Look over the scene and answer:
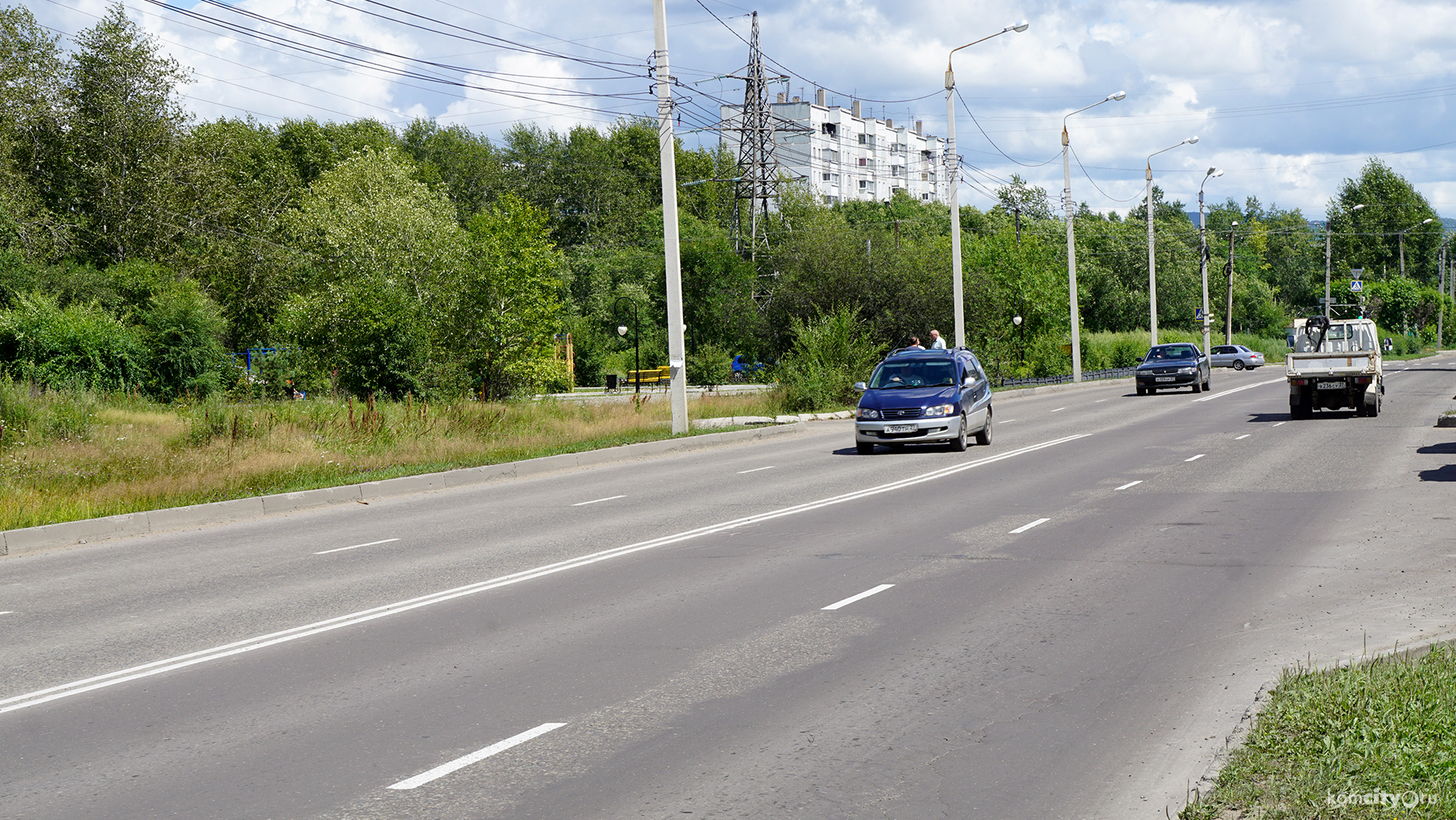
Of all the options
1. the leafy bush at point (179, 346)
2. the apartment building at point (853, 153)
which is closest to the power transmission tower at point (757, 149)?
the leafy bush at point (179, 346)

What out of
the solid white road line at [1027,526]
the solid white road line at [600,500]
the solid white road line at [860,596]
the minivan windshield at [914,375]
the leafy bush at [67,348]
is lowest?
the solid white road line at [860,596]

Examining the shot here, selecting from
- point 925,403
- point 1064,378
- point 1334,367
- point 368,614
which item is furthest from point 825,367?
point 368,614

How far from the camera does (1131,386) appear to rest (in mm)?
51000

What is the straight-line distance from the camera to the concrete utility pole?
1000 inches

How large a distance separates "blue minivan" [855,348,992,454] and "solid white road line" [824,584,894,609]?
40.2 feet

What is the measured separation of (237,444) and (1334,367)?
23.1m

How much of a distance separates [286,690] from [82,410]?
1746 cm

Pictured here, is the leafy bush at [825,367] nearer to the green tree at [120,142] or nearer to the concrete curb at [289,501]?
the concrete curb at [289,501]

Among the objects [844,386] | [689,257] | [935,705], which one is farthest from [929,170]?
[935,705]

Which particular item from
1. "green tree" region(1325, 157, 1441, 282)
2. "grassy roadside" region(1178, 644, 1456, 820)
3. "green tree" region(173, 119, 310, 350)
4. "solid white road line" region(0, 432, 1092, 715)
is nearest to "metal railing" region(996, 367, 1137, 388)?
"green tree" region(173, 119, 310, 350)

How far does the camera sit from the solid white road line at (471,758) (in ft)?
16.6

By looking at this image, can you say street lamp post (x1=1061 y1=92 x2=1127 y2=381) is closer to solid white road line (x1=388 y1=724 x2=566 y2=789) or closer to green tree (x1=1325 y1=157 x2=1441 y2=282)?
solid white road line (x1=388 y1=724 x2=566 y2=789)

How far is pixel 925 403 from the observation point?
21.5 m

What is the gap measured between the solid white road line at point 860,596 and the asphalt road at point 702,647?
0.04 m
